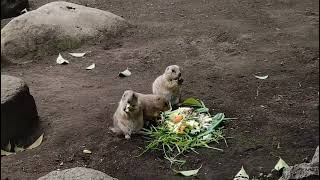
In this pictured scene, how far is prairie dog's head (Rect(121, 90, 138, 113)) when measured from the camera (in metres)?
3.51

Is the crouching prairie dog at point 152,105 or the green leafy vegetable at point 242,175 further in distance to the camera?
the crouching prairie dog at point 152,105

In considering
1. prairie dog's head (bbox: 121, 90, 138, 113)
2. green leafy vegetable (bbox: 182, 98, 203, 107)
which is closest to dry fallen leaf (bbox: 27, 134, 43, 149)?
prairie dog's head (bbox: 121, 90, 138, 113)

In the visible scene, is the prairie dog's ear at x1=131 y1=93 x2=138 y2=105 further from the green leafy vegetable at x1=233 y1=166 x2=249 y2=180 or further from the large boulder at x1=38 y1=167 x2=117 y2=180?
the green leafy vegetable at x1=233 y1=166 x2=249 y2=180

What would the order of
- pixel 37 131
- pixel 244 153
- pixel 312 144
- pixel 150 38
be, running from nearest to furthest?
1. pixel 312 144
2. pixel 244 153
3. pixel 37 131
4. pixel 150 38

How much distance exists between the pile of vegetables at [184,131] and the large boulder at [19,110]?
2.48ft

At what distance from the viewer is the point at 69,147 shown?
3.49 metres

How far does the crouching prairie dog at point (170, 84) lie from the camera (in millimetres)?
3766

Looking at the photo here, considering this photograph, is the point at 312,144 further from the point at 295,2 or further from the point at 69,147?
the point at 69,147

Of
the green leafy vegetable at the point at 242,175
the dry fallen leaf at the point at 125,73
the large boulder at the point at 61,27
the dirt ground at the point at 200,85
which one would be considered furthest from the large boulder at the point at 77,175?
the large boulder at the point at 61,27

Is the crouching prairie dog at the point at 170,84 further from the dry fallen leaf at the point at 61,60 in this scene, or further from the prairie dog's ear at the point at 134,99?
the dry fallen leaf at the point at 61,60

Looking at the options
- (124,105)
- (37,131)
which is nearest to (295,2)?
(124,105)

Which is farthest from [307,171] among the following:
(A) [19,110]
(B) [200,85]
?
(A) [19,110]

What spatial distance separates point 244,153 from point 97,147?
0.93m

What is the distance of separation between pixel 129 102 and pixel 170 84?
403 mm
